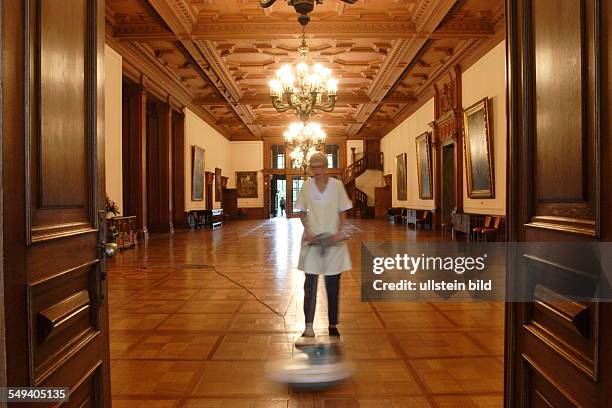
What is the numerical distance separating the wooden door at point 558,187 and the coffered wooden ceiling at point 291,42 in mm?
7865

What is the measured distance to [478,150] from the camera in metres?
10.8

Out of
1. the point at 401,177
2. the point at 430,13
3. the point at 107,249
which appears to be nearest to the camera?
the point at 107,249

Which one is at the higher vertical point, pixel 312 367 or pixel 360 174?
pixel 360 174

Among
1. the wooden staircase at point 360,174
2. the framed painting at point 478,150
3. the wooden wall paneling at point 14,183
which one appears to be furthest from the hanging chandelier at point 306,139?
the wooden wall paneling at point 14,183

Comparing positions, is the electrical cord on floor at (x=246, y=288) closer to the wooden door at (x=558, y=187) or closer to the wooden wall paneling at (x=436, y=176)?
the wooden door at (x=558, y=187)

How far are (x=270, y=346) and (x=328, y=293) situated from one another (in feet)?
1.99

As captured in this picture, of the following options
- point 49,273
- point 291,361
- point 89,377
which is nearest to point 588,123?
point 49,273

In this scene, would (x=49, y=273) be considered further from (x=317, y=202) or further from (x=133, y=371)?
(x=317, y=202)

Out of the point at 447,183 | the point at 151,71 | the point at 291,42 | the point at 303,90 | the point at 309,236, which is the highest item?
the point at 291,42

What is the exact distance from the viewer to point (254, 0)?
30.7ft

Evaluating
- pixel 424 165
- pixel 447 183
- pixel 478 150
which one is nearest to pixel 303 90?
pixel 478 150

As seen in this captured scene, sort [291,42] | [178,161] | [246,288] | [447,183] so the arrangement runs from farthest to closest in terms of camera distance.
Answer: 1. [178,161]
2. [447,183]
3. [291,42]
4. [246,288]

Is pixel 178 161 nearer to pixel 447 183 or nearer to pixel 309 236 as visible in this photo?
pixel 447 183

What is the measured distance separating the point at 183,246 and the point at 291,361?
8266 millimetres
